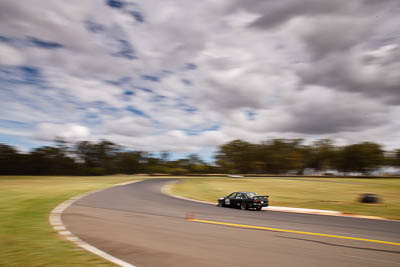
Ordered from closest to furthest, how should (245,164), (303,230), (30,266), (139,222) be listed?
(30,266)
(303,230)
(139,222)
(245,164)

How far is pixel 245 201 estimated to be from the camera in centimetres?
1589

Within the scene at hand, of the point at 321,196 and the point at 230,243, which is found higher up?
the point at 230,243

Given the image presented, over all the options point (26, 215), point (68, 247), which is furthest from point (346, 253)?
point (26, 215)

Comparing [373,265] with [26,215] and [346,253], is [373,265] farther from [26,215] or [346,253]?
[26,215]

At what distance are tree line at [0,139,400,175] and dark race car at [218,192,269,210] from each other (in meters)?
89.0

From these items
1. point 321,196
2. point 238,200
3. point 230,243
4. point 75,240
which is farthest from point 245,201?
point 321,196

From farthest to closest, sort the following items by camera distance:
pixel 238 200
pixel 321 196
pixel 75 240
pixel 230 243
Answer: pixel 321 196 < pixel 238 200 < pixel 230 243 < pixel 75 240

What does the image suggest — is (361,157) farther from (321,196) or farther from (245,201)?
(245,201)

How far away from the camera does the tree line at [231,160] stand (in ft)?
301

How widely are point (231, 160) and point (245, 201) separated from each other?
9497 centimetres

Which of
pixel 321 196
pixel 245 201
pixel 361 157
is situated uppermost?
pixel 361 157

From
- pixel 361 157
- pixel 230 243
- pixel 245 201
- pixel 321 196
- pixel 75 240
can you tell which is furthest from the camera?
pixel 361 157

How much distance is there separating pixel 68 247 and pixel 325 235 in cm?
796

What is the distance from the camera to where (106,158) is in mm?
111688
